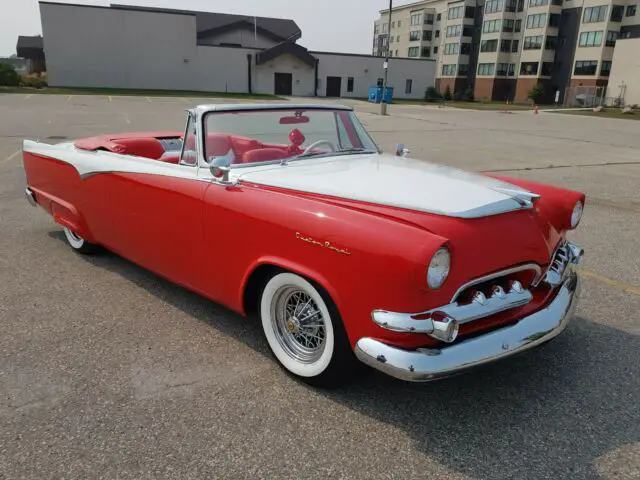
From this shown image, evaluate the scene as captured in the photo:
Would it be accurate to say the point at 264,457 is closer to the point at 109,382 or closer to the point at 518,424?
the point at 109,382

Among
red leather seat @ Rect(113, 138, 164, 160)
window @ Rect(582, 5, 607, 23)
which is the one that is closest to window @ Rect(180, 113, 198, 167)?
red leather seat @ Rect(113, 138, 164, 160)

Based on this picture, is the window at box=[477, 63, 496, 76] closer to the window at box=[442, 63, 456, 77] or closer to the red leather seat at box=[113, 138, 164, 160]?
the window at box=[442, 63, 456, 77]

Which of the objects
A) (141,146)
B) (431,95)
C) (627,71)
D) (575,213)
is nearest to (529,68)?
(627,71)

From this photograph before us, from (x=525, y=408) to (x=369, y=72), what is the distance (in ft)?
169

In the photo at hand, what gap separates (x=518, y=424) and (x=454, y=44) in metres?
72.6

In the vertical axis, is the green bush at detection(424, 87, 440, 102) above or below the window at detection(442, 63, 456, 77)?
below

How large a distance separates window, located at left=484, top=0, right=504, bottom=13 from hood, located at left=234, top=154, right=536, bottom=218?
218 ft

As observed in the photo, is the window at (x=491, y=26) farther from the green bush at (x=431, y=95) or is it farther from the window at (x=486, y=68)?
the green bush at (x=431, y=95)

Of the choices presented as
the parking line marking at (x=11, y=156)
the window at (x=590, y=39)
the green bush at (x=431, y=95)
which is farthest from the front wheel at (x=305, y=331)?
the window at (x=590, y=39)

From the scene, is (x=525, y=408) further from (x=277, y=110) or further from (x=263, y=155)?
(x=277, y=110)

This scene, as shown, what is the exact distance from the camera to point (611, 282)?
14.0 feet

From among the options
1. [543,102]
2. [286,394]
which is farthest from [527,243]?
[543,102]

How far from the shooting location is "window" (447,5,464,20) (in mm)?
66444

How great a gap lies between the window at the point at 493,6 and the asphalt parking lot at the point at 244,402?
65635 mm
